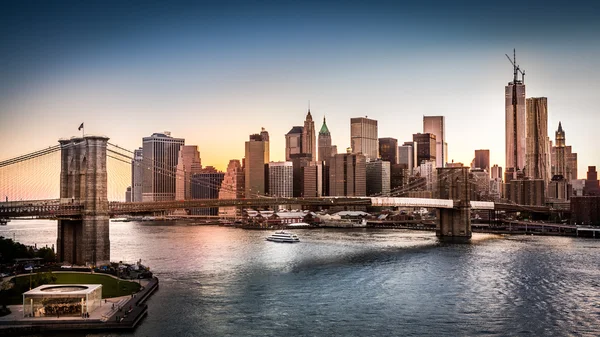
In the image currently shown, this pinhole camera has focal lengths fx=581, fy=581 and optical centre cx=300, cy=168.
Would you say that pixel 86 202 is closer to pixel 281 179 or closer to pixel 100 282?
pixel 100 282

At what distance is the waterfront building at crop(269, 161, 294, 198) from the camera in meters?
191

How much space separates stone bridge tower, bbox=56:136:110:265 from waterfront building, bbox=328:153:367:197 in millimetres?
149297

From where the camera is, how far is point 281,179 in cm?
19238

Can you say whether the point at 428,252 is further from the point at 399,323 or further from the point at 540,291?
the point at 399,323

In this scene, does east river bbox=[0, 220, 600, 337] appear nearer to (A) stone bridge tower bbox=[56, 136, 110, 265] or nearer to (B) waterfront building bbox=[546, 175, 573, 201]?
(A) stone bridge tower bbox=[56, 136, 110, 265]

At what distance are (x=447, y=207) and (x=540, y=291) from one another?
38634 mm

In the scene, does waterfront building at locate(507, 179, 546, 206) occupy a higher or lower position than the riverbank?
higher

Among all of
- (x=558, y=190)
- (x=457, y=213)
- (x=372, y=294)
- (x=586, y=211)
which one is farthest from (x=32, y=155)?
(x=558, y=190)

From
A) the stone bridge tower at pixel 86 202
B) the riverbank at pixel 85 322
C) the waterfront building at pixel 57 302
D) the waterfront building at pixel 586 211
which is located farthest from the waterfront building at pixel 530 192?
the waterfront building at pixel 57 302

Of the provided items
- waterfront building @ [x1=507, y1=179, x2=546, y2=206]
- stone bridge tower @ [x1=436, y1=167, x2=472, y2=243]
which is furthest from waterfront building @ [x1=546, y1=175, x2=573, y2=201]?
stone bridge tower @ [x1=436, y1=167, x2=472, y2=243]

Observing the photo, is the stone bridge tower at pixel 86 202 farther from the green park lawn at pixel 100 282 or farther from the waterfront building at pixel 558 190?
the waterfront building at pixel 558 190

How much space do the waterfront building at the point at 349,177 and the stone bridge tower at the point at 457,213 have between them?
107 meters

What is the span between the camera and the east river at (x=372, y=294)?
24438 mm

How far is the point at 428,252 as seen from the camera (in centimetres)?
5297
